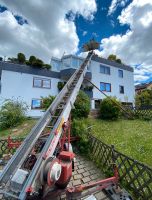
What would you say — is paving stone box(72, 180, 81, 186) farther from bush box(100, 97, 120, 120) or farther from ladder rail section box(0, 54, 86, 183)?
bush box(100, 97, 120, 120)

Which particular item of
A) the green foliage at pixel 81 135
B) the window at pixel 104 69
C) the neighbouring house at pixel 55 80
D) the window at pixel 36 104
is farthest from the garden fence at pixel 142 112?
the window at pixel 36 104

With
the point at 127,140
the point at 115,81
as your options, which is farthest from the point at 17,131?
the point at 115,81

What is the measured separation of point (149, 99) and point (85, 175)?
2531 cm

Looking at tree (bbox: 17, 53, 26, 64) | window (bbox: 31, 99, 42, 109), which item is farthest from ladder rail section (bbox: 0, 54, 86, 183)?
tree (bbox: 17, 53, 26, 64)

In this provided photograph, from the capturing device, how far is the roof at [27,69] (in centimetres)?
1444

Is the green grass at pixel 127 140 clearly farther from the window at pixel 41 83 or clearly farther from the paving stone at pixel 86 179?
the window at pixel 41 83

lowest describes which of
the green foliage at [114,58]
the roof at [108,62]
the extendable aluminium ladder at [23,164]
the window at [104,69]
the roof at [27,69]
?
the extendable aluminium ladder at [23,164]

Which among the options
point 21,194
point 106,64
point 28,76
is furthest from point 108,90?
point 21,194

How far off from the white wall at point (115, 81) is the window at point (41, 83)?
22.1 feet

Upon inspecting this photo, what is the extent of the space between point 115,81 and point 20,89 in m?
15.0

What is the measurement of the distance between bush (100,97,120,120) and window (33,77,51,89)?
8267mm

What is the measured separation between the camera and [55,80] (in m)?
17.5

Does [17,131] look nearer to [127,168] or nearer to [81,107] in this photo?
[81,107]

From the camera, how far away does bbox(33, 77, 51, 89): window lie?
1619cm
